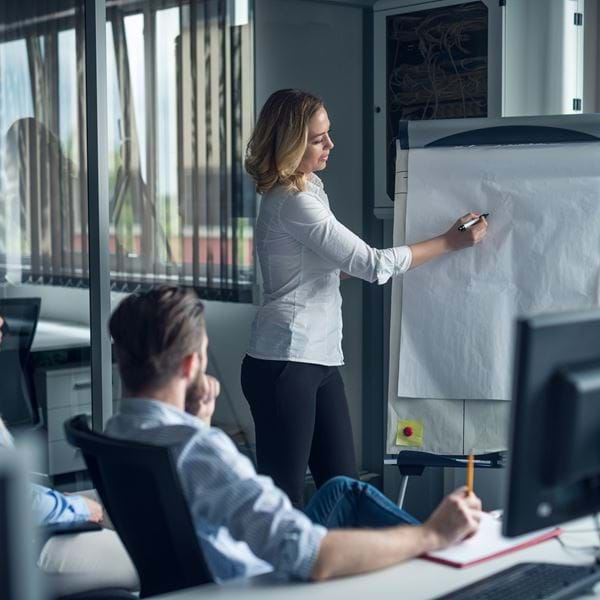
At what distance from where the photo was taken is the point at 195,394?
6.31ft

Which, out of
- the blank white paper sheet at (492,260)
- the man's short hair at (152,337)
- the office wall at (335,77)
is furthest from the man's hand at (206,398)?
the office wall at (335,77)

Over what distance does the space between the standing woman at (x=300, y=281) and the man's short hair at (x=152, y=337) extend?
113 cm

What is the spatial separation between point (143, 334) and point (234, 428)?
258 cm

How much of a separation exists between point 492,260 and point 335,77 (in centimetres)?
160

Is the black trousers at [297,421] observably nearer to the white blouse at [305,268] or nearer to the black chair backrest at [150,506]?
the white blouse at [305,268]

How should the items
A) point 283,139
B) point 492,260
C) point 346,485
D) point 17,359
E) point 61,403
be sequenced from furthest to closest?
point 61,403, point 17,359, point 492,260, point 283,139, point 346,485

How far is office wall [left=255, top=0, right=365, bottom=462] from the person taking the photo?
167 inches

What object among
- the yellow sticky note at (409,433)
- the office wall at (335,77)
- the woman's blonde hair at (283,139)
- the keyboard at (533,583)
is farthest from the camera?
the office wall at (335,77)

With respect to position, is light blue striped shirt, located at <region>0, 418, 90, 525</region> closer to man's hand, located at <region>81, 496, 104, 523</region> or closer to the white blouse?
man's hand, located at <region>81, 496, 104, 523</region>

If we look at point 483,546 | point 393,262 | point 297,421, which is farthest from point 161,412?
point 393,262

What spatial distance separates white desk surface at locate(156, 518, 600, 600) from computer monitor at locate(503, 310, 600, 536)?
9.4 inches

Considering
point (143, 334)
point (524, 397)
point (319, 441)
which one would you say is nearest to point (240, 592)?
point (143, 334)

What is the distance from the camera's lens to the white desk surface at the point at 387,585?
5.53ft

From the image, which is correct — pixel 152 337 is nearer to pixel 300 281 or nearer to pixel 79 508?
pixel 79 508
